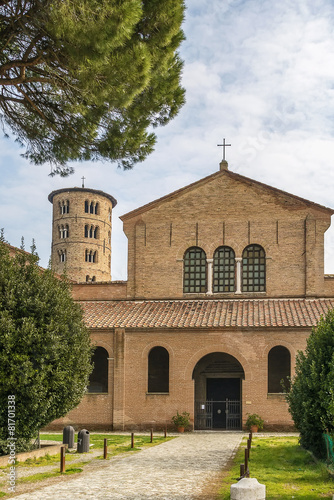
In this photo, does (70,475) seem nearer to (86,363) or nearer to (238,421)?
(86,363)

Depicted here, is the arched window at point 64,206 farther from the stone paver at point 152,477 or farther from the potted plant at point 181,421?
the stone paver at point 152,477

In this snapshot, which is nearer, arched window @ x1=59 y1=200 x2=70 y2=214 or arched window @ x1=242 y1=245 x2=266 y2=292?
arched window @ x1=242 y1=245 x2=266 y2=292

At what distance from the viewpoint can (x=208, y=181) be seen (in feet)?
101

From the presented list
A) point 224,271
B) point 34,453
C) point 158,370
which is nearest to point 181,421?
point 158,370

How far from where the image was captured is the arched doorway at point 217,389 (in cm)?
2836

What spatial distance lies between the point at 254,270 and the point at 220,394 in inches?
226

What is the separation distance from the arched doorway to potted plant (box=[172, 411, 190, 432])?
147 centimetres

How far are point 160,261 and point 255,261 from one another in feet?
14.4

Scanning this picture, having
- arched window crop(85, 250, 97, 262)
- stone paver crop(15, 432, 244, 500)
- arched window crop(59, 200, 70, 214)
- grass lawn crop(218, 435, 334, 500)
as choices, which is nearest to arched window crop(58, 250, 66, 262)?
arched window crop(85, 250, 97, 262)

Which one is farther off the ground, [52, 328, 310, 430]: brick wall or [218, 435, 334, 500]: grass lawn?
[52, 328, 310, 430]: brick wall

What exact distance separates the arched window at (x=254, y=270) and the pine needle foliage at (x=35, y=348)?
12.7m

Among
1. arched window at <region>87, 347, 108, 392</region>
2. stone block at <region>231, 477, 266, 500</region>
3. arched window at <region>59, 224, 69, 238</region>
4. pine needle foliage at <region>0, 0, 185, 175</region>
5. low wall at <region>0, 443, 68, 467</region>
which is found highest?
arched window at <region>59, 224, 69, 238</region>

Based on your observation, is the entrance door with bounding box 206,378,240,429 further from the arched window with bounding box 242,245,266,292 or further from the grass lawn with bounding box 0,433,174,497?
the grass lawn with bounding box 0,433,174,497

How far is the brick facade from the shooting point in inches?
1062
